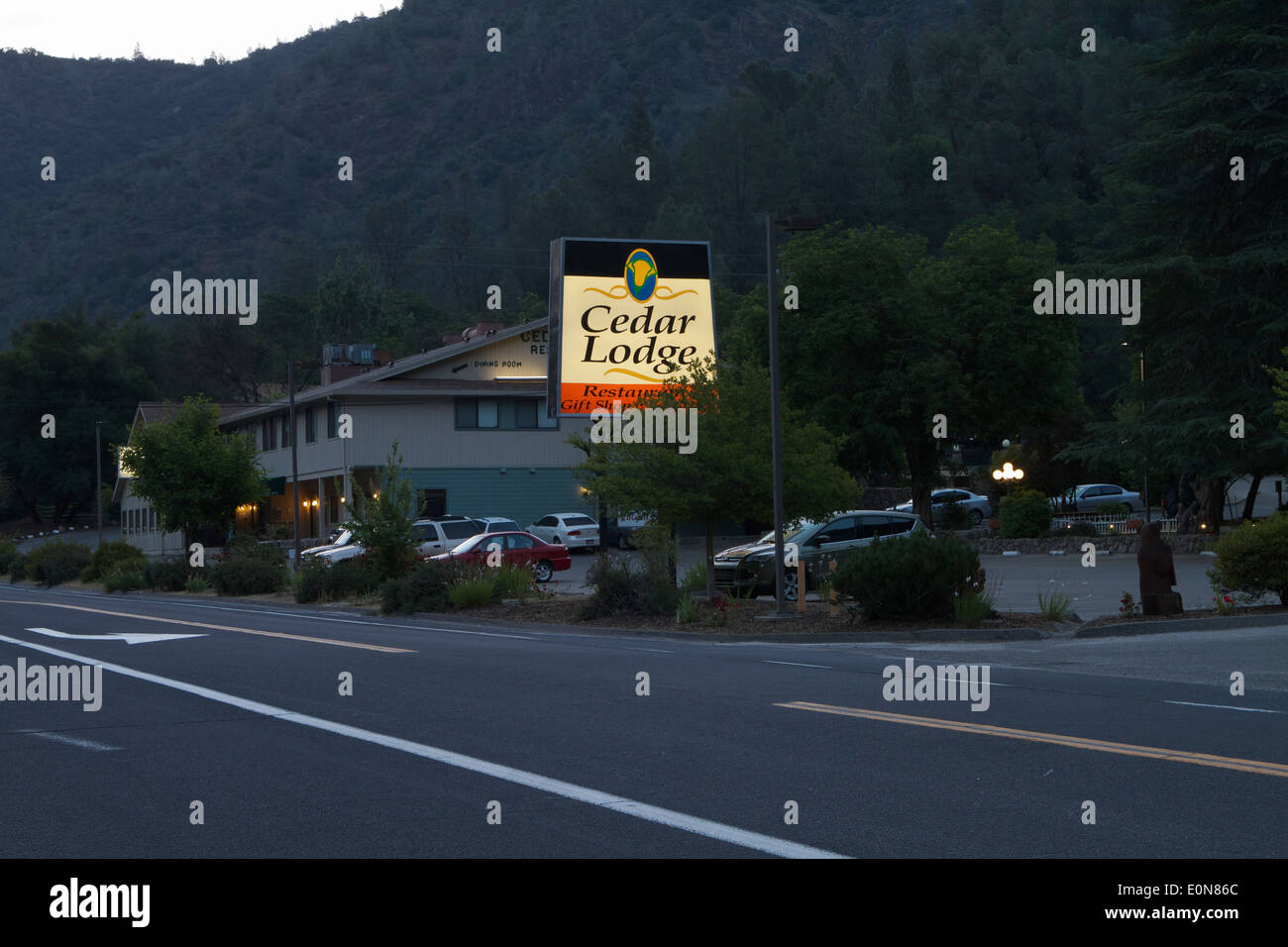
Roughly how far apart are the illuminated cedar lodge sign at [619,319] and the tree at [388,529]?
4061mm

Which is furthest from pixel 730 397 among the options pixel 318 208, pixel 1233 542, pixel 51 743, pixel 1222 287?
pixel 318 208

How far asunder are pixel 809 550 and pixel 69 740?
18970 millimetres

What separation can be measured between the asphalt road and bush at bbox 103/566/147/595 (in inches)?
1110

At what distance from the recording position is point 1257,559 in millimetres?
20500

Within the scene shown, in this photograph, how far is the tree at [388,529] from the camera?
32.6 meters

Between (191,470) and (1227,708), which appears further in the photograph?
(191,470)

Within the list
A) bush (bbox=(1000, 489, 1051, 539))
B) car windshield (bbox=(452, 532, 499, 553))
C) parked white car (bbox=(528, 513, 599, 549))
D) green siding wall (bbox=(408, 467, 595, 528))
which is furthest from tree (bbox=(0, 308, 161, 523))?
bush (bbox=(1000, 489, 1051, 539))

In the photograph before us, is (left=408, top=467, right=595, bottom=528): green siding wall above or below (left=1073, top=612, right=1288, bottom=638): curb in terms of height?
above

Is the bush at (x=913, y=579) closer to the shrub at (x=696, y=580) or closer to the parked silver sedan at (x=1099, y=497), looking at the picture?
the shrub at (x=696, y=580)

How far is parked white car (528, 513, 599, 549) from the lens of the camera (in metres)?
51.6

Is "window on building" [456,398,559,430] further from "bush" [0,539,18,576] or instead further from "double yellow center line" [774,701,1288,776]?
"double yellow center line" [774,701,1288,776]

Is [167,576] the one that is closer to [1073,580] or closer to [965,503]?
[1073,580]

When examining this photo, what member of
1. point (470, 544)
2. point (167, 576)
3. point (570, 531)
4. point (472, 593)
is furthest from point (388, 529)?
point (570, 531)

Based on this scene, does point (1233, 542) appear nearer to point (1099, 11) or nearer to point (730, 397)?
point (730, 397)
